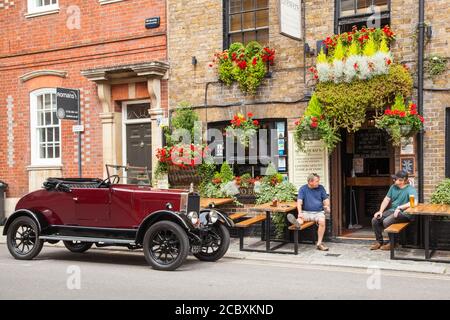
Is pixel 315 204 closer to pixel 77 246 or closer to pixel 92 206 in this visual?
pixel 92 206

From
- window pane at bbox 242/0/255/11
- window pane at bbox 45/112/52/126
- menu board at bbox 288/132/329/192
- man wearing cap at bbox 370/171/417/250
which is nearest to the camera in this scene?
man wearing cap at bbox 370/171/417/250

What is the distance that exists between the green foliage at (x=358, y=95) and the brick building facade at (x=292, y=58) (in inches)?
15.4

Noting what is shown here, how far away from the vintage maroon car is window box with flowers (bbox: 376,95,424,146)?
3.34 m

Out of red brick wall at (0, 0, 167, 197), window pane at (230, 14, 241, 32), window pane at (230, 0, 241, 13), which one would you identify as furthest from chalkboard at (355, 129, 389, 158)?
red brick wall at (0, 0, 167, 197)

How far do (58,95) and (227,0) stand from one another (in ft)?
13.6

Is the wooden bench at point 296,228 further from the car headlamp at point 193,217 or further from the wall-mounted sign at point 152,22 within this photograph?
the wall-mounted sign at point 152,22

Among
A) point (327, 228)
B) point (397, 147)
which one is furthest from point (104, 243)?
point (397, 147)

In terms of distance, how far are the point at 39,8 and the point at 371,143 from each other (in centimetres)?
918

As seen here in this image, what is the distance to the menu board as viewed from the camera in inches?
452

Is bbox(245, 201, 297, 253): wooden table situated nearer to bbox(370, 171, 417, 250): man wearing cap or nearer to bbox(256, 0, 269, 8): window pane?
bbox(370, 171, 417, 250): man wearing cap

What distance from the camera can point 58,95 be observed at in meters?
12.1

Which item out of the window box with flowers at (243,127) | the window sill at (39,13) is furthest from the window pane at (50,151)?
the window box with flowers at (243,127)

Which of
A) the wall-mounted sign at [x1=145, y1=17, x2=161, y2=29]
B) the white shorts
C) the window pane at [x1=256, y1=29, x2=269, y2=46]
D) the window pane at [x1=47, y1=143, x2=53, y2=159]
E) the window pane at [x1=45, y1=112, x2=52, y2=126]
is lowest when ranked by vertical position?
the white shorts

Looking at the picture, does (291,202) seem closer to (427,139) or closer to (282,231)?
(282,231)
